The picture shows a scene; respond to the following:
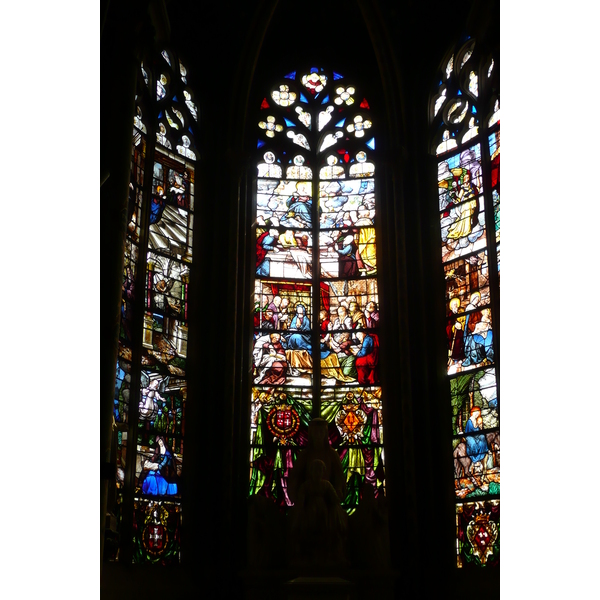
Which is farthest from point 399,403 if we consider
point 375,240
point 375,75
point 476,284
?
point 375,75

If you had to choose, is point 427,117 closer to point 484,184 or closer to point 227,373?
point 484,184

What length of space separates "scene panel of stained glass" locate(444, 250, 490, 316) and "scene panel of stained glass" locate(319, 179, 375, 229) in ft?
4.80

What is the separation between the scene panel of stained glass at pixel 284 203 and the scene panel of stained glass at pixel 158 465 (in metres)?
3.10

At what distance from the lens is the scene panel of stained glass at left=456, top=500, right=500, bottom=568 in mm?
8242

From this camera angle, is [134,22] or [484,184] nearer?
[134,22]

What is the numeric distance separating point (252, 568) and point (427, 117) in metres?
5.91

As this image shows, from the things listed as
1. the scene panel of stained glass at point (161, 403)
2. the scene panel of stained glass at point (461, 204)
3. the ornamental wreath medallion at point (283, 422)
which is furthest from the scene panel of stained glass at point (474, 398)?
the scene panel of stained glass at point (161, 403)

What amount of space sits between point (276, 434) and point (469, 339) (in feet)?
7.80

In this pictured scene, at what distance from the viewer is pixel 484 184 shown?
9680 mm

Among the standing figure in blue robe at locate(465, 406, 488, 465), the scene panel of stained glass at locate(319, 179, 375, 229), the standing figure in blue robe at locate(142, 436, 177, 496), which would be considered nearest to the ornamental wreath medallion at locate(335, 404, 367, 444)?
the standing figure in blue robe at locate(465, 406, 488, 465)

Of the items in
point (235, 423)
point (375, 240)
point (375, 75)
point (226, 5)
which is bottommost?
point (235, 423)

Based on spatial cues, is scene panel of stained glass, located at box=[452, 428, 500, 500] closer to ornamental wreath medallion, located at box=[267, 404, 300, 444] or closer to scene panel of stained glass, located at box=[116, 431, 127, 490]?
ornamental wreath medallion, located at box=[267, 404, 300, 444]

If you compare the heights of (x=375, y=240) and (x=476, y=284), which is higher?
(x=375, y=240)
